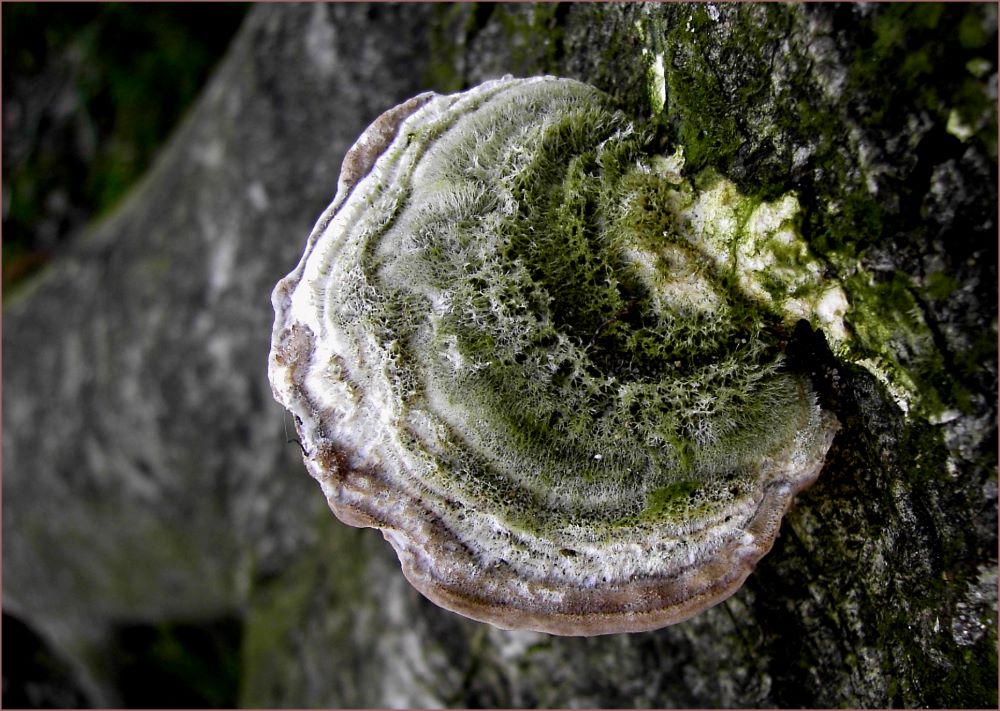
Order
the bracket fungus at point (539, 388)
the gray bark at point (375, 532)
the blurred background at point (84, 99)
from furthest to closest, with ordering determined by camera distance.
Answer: the blurred background at point (84, 99) < the bracket fungus at point (539, 388) < the gray bark at point (375, 532)

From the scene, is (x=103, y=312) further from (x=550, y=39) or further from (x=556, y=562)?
(x=556, y=562)

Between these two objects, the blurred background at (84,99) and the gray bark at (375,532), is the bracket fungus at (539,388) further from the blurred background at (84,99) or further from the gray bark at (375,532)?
the blurred background at (84,99)

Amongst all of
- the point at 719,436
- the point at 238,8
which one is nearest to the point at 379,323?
the point at 719,436

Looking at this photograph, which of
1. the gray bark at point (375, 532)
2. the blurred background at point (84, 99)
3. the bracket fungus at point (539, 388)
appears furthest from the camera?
the blurred background at point (84, 99)

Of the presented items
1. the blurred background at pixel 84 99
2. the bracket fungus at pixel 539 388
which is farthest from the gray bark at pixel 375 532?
the blurred background at pixel 84 99

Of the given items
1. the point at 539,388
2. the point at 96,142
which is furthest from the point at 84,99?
the point at 539,388

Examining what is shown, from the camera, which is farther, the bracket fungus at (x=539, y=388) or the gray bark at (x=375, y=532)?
the bracket fungus at (x=539, y=388)

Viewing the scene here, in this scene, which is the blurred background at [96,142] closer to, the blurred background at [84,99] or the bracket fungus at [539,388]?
the blurred background at [84,99]
